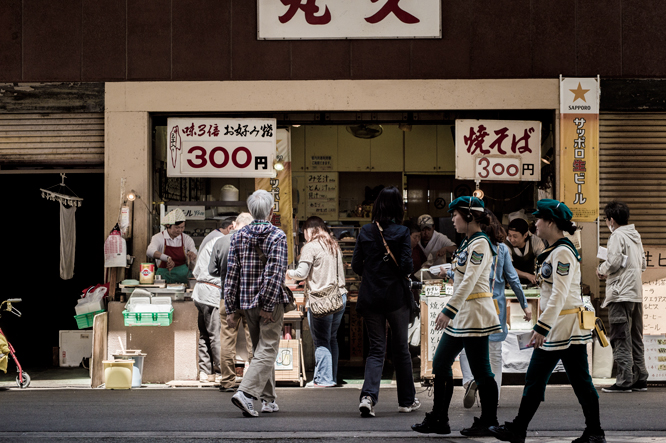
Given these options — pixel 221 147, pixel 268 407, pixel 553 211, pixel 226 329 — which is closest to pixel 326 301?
pixel 226 329

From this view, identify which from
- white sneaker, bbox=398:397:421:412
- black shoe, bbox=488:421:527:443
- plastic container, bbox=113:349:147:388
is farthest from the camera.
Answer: plastic container, bbox=113:349:147:388

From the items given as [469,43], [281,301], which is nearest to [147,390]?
[281,301]

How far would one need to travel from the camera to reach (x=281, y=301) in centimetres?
660

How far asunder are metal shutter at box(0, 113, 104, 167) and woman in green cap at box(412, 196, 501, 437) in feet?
19.7

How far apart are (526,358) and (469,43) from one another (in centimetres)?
421

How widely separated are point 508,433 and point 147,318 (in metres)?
5.01

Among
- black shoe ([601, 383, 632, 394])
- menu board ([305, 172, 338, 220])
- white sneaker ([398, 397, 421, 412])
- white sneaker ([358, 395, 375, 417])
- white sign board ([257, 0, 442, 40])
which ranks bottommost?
black shoe ([601, 383, 632, 394])

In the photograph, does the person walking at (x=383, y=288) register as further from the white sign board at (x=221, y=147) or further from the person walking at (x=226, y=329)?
the white sign board at (x=221, y=147)

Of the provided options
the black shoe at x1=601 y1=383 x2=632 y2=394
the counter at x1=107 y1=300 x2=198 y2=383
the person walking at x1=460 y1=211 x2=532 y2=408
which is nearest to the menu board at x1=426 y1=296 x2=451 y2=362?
the person walking at x1=460 y1=211 x2=532 y2=408

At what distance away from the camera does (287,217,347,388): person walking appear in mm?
8344

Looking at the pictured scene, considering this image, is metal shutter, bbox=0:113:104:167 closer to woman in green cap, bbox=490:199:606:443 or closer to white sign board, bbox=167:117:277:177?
white sign board, bbox=167:117:277:177

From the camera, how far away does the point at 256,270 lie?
6668 mm

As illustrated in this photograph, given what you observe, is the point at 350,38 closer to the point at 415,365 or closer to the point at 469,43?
the point at 469,43

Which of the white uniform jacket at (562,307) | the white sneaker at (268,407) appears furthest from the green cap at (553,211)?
the white sneaker at (268,407)
